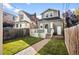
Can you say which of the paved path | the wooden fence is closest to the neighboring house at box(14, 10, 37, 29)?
the paved path

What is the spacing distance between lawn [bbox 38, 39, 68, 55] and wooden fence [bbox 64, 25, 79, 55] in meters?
0.05

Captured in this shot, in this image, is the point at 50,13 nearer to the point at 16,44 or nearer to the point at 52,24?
the point at 52,24

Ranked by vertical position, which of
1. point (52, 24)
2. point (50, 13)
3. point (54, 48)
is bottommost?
point (54, 48)

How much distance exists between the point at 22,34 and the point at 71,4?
608mm

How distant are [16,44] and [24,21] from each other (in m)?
0.26

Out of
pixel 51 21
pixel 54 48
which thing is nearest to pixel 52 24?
pixel 51 21

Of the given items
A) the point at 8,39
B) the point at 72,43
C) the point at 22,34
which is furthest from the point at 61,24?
the point at 8,39

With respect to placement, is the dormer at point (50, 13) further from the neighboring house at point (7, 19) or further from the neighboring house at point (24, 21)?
the neighboring house at point (7, 19)

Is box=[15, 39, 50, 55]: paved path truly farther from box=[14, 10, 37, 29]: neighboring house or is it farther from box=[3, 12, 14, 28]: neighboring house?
box=[3, 12, 14, 28]: neighboring house

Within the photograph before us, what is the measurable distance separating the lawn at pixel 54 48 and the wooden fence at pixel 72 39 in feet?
0.17

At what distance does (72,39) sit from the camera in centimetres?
183

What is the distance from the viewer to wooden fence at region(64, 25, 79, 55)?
5.92ft

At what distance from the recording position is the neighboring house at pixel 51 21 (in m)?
1.83

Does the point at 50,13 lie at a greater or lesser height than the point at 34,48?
greater
